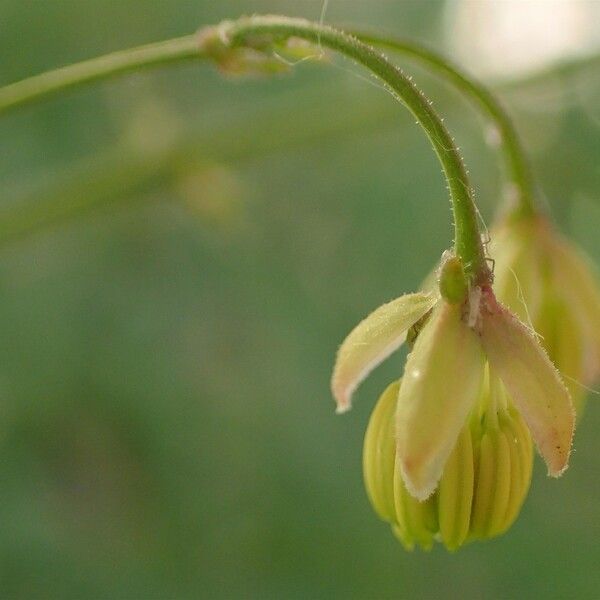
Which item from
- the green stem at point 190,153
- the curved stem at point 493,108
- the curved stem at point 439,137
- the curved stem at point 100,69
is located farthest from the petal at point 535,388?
the green stem at point 190,153

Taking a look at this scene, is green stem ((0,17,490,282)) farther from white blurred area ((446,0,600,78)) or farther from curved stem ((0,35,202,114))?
white blurred area ((446,0,600,78))

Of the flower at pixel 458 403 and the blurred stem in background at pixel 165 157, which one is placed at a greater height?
the blurred stem in background at pixel 165 157

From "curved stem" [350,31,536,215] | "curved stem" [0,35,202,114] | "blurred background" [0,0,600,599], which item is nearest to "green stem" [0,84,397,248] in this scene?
"blurred background" [0,0,600,599]

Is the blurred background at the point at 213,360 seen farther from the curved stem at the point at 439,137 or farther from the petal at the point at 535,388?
the petal at the point at 535,388

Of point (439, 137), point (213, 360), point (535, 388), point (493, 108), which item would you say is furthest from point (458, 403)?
point (213, 360)

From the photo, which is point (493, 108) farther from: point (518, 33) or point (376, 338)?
point (518, 33)

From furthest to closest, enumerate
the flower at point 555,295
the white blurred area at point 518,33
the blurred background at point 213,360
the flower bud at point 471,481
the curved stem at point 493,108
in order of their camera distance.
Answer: the blurred background at point 213,360 < the white blurred area at point 518,33 < the flower at point 555,295 < the curved stem at point 493,108 < the flower bud at point 471,481

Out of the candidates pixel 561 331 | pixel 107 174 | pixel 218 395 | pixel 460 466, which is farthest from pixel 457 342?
pixel 218 395

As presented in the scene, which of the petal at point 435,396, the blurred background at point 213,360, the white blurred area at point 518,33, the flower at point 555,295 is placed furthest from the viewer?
the blurred background at point 213,360
